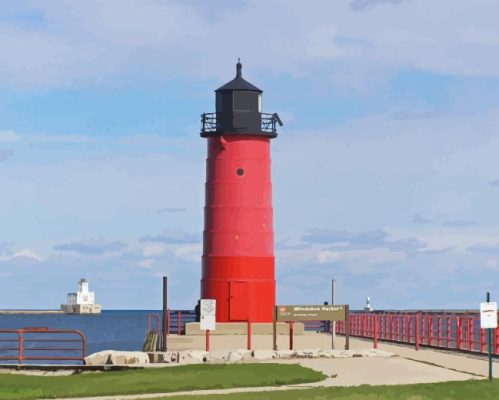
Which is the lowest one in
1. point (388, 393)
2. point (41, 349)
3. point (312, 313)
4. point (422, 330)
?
point (388, 393)

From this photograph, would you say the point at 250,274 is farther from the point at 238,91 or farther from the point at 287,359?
the point at 287,359

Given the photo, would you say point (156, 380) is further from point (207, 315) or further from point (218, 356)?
point (207, 315)

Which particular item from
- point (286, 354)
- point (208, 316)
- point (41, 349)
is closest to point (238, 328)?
point (208, 316)

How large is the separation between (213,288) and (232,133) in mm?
5847

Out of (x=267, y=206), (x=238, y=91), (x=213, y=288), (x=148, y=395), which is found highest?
(x=238, y=91)

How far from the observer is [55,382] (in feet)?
87.7

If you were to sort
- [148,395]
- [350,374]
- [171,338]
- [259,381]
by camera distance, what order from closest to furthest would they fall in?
[148,395]
[259,381]
[350,374]
[171,338]

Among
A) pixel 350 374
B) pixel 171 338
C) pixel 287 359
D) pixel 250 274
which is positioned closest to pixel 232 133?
pixel 250 274

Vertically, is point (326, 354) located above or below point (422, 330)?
below

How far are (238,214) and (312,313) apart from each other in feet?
32.3

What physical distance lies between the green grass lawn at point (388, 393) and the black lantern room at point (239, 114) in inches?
906

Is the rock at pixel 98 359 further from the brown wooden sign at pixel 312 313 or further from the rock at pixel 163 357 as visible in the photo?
the brown wooden sign at pixel 312 313

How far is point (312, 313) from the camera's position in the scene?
119 ft

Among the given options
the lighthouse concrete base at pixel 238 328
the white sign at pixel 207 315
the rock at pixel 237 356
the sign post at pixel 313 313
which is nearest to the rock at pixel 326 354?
the rock at pixel 237 356
